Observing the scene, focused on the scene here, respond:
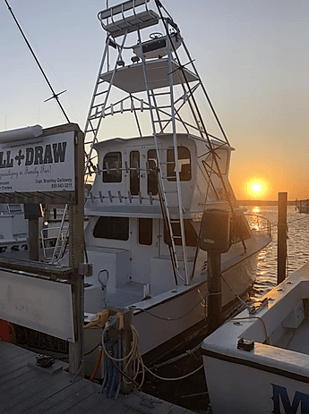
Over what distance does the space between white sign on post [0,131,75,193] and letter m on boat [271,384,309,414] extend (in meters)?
Answer: 2.86

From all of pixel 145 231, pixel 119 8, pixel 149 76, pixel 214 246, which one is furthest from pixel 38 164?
pixel 149 76

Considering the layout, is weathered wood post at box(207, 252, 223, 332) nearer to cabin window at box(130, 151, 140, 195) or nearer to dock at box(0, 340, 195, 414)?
dock at box(0, 340, 195, 414)

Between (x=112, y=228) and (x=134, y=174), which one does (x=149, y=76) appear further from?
(x=112, y=228)

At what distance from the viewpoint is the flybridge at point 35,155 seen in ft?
13.4

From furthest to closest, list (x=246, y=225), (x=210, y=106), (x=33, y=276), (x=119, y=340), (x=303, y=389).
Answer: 1. (x=246, y=225)
2. (x=210, y=106)
3. (x=33, y=276)
4. (x=119, y=340)
5. (x=303, y=389)

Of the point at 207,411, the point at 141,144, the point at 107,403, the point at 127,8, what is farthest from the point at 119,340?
the point at 127,8

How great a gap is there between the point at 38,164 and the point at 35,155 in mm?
125

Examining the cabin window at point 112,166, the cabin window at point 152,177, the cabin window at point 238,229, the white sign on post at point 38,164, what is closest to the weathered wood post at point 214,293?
the cabin window at point 238,229

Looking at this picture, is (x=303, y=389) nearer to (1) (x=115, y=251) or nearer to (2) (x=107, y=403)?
(2) (x=107, y=403)

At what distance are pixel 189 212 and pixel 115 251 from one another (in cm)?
200

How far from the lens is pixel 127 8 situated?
7.55 m

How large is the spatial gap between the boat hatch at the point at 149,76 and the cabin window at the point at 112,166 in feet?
5.86

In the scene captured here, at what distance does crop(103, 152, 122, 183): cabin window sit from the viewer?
9164 mm

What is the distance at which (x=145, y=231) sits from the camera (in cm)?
845
